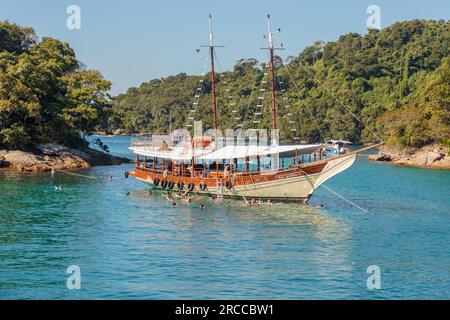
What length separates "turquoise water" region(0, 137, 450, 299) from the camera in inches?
1131

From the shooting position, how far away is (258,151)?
54.7 m

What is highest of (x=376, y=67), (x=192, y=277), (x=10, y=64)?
(x=376, y=67)

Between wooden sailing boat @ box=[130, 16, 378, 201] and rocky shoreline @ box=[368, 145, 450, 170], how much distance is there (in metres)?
40.7

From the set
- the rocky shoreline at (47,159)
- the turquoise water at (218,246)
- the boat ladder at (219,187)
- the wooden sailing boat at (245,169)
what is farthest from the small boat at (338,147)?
the rocky shoreline at (47,159)

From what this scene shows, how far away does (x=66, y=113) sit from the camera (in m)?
86.4

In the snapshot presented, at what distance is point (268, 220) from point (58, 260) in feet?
53.7

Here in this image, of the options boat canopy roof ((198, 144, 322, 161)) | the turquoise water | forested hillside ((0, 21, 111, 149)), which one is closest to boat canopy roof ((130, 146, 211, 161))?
boat canopy roof ((198, 144, 322, 161))

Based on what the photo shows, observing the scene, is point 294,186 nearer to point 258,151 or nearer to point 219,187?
point 258,151

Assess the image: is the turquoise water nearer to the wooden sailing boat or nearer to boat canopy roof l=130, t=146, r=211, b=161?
the wooden sailing boat

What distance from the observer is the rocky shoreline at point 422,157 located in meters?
92.1

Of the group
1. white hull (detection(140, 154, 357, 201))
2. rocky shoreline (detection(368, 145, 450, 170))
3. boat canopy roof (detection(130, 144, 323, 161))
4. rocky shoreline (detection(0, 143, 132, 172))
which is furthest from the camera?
rocky shoreline (detection(368, 145, 450, 170))
